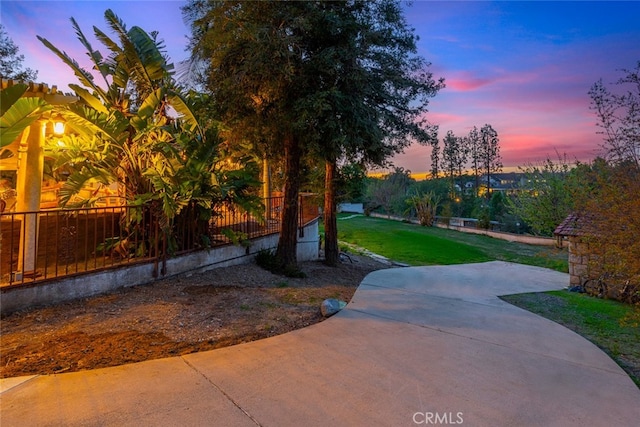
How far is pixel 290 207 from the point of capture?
8797 mm

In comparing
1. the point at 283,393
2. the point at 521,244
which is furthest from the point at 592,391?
the point at 521,244

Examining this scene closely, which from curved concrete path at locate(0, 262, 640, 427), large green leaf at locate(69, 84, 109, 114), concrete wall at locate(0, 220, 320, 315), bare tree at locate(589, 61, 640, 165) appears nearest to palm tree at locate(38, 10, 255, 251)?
large green leaf at locate(69, 84, 109, 114)

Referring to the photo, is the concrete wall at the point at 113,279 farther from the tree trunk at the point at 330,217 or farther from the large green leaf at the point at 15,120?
the tree trunk at the point at 330,217

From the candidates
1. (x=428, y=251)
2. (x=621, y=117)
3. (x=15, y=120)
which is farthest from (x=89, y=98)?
(x=428, y=251)

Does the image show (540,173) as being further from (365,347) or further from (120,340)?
(120,340)

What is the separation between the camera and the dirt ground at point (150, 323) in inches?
132

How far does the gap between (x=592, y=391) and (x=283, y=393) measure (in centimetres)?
294

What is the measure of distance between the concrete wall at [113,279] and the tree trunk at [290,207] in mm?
769

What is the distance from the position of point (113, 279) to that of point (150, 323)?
171cm

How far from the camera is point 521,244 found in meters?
25.1

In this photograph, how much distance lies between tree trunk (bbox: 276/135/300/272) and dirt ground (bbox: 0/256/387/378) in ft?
6.80

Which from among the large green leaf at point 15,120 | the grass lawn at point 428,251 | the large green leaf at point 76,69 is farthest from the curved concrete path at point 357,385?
the grass lawn at point 428,251

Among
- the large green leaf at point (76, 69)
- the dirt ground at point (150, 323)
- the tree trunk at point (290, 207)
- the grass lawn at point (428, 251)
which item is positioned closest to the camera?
the dirt ground at point (150, 323)

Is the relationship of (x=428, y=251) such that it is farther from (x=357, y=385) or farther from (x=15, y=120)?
(x=15, y=120)
